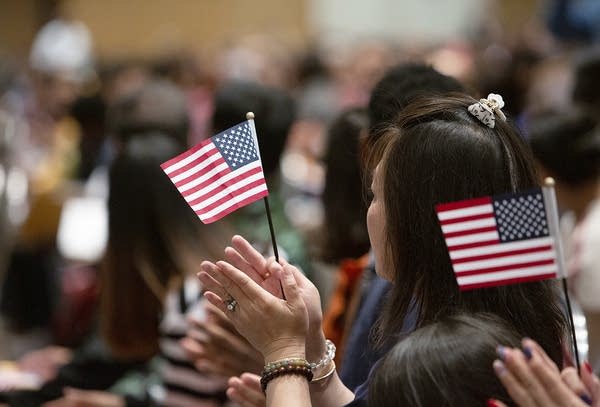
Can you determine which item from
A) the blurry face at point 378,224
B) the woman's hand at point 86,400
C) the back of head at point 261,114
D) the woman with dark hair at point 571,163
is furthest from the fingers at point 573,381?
the back of head at point 261,114

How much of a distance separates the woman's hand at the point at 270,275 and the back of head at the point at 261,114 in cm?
158

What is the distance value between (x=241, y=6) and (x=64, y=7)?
3.23 metres

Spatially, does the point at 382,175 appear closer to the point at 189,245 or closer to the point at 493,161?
the point at 493,161

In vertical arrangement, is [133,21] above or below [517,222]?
above

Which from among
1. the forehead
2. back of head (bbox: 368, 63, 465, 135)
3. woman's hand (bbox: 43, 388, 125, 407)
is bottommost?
woman's hand (bbox: 43, 388, 125, 407)

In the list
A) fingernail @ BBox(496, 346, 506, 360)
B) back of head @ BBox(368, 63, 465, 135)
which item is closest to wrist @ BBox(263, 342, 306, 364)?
fingernail @ BBox(496, 346, 506, 360)

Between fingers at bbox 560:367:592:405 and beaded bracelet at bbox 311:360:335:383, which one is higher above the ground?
fingers at bbox 560:367:592:405

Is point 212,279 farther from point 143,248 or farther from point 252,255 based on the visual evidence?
point 143,248

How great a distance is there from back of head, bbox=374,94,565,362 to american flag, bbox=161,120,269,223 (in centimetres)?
32

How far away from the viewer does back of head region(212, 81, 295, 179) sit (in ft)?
12.5

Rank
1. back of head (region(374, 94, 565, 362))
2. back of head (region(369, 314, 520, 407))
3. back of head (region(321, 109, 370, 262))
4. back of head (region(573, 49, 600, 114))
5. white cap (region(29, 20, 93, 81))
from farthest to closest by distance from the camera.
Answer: white cap (region(29, 20, 93, 81)) < back of head (region(573, 49, 600, 114)) < back of head (region(321, 109, 370, 262)) < back of head (region(374, 94, 565, 362)) < back of head (region(369, 314, 520, 407))

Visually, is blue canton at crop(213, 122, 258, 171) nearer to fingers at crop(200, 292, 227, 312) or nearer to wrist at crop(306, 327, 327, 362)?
fingers at crop(200, 292, 227, 312)

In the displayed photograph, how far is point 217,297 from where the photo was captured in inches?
83.6

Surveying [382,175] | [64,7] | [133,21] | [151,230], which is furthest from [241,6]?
[382,175]
